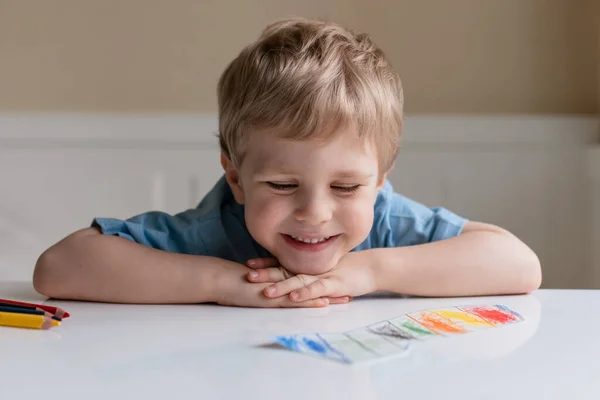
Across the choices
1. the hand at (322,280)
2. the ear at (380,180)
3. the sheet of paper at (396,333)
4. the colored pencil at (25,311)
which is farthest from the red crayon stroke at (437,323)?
the colored pencil at (25,311)

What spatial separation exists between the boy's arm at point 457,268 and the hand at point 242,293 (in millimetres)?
105

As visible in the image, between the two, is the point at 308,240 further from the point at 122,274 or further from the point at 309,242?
the point at 122,274

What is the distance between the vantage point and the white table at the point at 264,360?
1.85 ft

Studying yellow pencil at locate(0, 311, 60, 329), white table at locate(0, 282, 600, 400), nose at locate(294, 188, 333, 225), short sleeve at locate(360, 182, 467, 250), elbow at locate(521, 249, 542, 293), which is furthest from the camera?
short sleeve at locate(360, 182, 467, 250)

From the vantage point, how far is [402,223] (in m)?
1.12

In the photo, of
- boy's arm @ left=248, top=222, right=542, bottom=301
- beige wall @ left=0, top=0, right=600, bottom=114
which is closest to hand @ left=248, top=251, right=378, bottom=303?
boy's arm @ left=248, top=222, right=542, bottom=301

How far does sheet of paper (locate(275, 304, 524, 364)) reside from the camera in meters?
0.66

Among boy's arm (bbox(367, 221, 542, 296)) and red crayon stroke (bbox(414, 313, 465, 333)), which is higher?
boy's arm (bbox(367, 221, 542, 296))

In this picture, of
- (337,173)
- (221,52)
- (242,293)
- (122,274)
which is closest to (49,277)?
(122,274)

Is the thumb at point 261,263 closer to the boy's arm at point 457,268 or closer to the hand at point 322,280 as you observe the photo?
the hand at point 322,280

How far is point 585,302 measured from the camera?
3.09 feet

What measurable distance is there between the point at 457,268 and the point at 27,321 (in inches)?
19.9

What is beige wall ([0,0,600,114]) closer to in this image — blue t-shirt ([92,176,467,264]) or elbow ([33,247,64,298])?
blue t-shirt ([92,176,467,264])

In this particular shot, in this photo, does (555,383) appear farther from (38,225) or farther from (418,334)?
(38,225)
